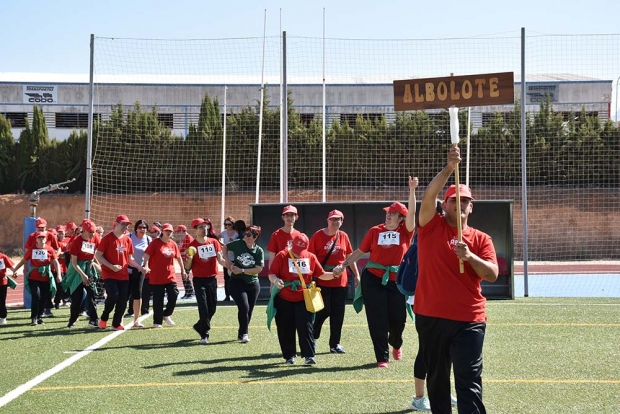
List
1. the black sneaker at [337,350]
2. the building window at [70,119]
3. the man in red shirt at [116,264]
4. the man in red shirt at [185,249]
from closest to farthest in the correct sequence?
the black sneaker at [337,350] → the man in red shirt at [116,264] → the man in red shirt at [185,249] → the building window at [70,119]

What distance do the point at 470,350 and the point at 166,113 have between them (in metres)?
39.1

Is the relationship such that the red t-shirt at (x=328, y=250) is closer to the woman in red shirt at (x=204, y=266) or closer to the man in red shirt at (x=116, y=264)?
the woman in red shirt at (x=204, y=266)

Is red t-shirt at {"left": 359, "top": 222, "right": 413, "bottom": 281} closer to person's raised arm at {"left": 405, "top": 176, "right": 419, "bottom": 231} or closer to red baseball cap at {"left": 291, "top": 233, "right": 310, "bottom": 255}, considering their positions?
red baseball cap at {"left": 291, "top": 233, "right": 310, "bottom": 255}

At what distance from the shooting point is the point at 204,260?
13211mm

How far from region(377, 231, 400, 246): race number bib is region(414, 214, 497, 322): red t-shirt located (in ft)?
13.0

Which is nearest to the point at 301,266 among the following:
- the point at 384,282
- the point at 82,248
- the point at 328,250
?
the point at 384,282

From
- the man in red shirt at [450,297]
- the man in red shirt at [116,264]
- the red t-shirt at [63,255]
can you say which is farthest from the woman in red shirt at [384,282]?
the red t-shirt at [63,255]

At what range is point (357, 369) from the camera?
32.6 ft

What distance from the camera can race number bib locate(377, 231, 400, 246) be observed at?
33.9ft

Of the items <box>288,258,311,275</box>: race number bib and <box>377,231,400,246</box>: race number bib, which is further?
<box>288,258,311,275</box>: race number bib

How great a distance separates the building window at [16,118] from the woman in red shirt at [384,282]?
4073 cm

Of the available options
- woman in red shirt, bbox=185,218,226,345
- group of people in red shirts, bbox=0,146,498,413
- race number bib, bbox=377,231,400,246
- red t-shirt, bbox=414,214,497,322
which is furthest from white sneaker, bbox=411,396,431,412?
woman in red shirt, bbox=185,218,226,345

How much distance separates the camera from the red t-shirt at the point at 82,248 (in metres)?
15.0

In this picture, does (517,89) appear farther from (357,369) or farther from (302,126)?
(357,369)
